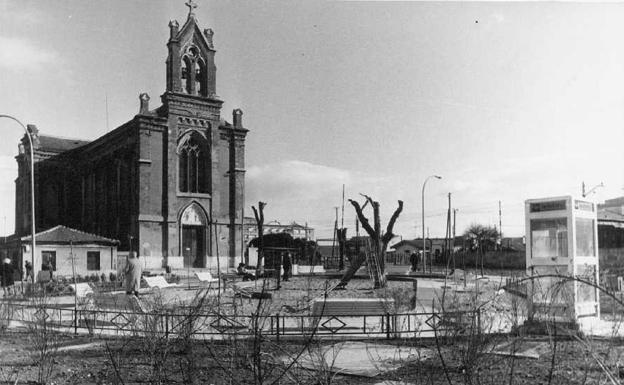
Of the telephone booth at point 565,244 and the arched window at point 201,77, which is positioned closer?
the telephone booth at point 565,244

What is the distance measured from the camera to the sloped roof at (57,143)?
5503 centimetres

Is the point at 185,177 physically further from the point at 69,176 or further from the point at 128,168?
the point at 69,176

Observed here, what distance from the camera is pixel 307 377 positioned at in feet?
25.6

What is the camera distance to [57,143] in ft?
191

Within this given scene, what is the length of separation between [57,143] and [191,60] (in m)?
19.8

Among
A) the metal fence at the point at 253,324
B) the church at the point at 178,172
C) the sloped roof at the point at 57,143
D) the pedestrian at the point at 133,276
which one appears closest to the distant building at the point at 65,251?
the church at the point at 178,172

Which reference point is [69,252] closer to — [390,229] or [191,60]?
[191,60]

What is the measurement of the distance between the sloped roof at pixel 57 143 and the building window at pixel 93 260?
61.6 feet

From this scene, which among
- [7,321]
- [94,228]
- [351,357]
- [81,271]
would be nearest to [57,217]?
[94,228]

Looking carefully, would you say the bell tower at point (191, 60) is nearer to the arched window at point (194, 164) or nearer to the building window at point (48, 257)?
the arched window at point (194, 164)

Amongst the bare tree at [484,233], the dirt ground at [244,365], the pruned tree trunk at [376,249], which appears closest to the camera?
the dirt ground at [244,365]

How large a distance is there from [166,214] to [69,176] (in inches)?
653

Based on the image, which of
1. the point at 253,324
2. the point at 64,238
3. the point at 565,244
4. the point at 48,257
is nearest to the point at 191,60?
the point at 64,238

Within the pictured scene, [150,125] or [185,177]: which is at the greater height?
[150,125]
